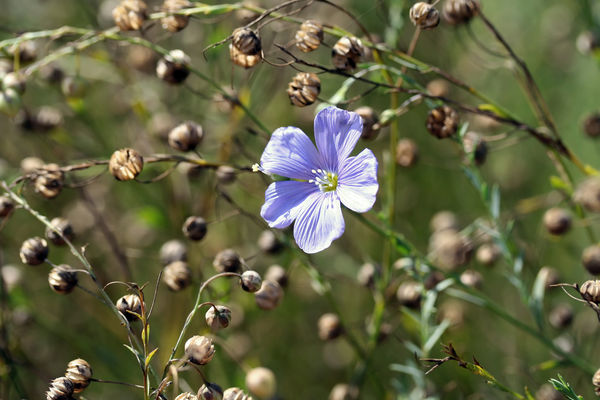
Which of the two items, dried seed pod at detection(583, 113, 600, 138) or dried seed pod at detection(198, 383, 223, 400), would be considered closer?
dried seed pod at detection(198, 383, 223, 400)

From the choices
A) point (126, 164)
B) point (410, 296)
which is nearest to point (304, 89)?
point (126, 164)

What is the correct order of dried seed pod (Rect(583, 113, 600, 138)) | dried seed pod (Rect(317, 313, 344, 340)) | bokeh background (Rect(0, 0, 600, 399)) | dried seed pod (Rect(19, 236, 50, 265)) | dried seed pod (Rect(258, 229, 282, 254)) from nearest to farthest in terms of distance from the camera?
dried seed pod (Rect(19, 236, 50, 265))
dried seed pod (Rect(317, 313, 344, 340))
dried seed pod (Rect(258, 229, 282, 254))
dried seed pod (Rect(583, 113, 600, 138))
bokeh background (Rect(0, 0, 600, 399))

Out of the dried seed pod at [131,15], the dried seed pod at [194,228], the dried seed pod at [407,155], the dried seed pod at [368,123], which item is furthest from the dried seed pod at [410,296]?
the dried seed pod at [131,15]

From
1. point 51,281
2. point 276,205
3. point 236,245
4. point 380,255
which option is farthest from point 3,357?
point 380,255

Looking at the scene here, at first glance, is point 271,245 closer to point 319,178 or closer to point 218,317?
point 319,178

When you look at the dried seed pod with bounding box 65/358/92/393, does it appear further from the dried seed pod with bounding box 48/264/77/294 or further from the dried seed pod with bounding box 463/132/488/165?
the dried seed pod with bounding box 463/132/488/165

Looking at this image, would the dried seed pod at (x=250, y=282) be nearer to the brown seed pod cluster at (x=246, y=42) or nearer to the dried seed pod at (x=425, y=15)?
the brown seed pod cluster at (x=246, y=42)

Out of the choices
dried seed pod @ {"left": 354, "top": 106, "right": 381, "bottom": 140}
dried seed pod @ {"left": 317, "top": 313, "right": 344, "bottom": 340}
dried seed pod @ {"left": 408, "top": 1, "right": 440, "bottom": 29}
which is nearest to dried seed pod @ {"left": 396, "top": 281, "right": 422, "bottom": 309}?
dried seed pod @ {"left": 317, "top": 313, "right": 344, "bottom": 340}
